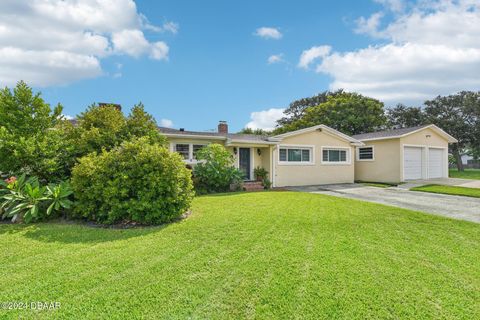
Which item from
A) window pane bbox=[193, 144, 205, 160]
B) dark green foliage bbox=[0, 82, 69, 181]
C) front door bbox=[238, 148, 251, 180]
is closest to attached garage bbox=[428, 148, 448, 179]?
front door bbox=[238, 148, 251, 180]

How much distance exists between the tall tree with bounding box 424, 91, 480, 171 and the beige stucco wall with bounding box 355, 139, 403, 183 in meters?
18.3

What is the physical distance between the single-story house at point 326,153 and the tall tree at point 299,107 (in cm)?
2507

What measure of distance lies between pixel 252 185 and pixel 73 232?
956cm

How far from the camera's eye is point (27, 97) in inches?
311

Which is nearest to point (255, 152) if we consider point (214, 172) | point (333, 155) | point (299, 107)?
point (214, 172)

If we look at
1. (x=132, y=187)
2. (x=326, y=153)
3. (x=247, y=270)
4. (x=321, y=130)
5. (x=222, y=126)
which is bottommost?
(x=247, y=270)

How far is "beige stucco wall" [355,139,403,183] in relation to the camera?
17.2m

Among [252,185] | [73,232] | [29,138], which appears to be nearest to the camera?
[73,232]

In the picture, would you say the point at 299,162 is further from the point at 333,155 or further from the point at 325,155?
the point at 333,155

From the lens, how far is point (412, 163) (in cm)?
1780

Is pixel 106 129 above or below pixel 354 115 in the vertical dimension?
below

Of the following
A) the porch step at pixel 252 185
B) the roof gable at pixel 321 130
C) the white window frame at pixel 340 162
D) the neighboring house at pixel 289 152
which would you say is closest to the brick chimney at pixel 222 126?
the neighboring house at pixel 289 152

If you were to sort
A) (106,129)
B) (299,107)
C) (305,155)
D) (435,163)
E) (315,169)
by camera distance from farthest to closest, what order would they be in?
(299,107) → (435,163) → (315,169) → (305,155) → (106,129)

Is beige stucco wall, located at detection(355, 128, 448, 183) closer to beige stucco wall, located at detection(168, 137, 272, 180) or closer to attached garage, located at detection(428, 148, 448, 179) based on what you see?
attached garage, located at detection(428, 148, 448, 179)
